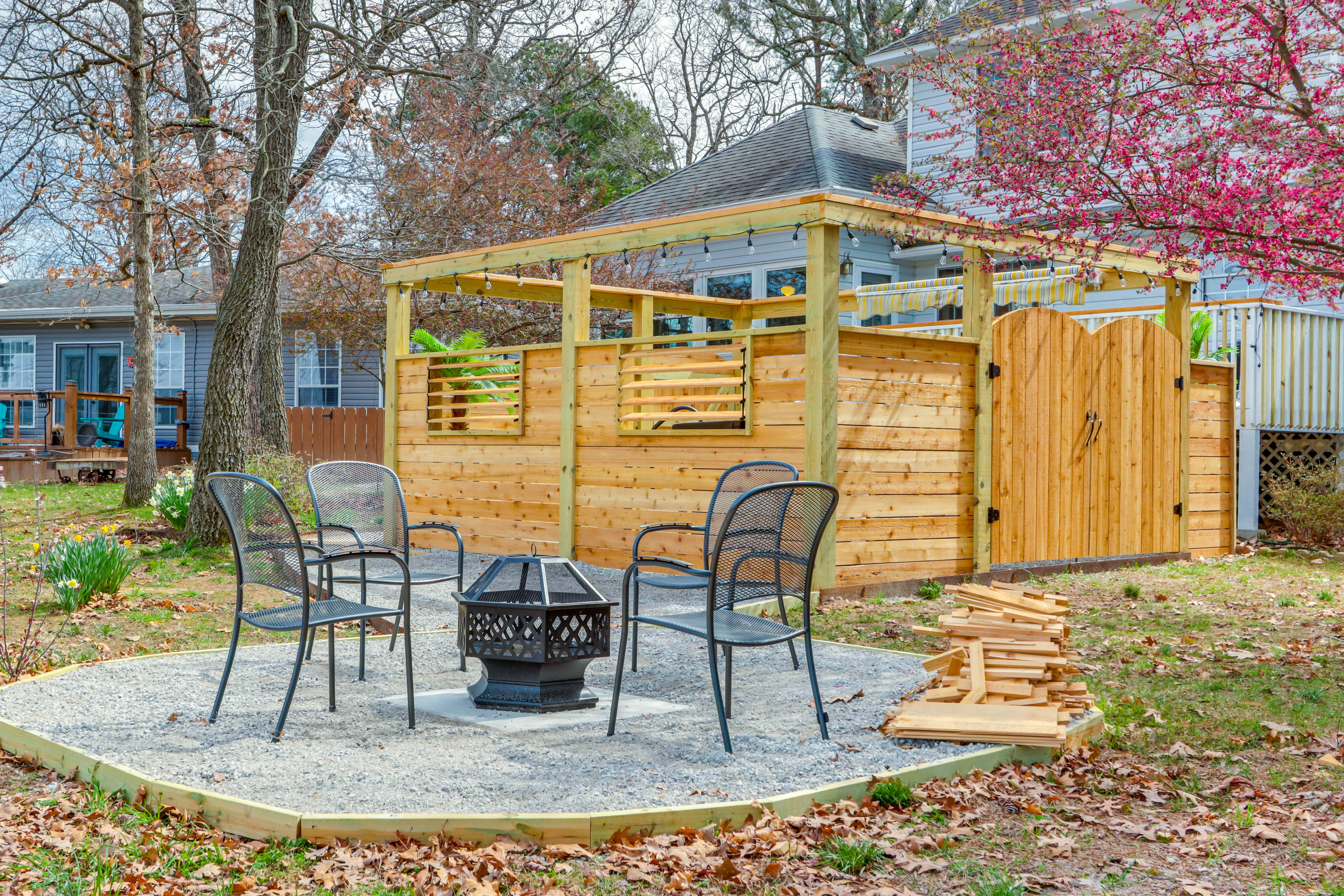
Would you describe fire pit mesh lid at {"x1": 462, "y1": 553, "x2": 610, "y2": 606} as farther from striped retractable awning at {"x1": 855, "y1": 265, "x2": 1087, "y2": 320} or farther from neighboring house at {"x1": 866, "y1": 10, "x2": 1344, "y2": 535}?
neighboring house at {"x1": 866, "y1": 10, "x2": 1344, "y2": 535}

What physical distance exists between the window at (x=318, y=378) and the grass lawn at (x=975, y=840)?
2074 cm

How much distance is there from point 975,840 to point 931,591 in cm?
522

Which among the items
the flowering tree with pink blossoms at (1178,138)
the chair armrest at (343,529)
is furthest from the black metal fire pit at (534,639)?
the flowering tree with pink blossoms at (1178,138)

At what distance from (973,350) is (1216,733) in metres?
4.66

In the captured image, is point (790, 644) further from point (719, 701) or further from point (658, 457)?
point (658, 457)

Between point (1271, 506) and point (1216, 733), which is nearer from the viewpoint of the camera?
point (1216, 733)

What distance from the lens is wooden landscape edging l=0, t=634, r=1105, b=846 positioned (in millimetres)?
3693

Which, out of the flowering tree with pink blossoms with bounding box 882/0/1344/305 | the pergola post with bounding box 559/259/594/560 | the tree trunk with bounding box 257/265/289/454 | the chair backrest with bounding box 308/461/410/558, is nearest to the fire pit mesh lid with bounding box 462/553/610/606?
the chair backrest with bounding box 308/461/410/558

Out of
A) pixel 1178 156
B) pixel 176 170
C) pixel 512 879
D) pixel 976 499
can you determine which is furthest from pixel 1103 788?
pixel 176 170

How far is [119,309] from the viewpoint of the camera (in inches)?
952

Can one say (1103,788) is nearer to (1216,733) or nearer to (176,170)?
(1216,733)

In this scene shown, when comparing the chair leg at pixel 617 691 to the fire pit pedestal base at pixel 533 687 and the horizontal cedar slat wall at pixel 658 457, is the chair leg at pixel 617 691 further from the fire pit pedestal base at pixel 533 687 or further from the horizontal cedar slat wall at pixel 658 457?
the horizontal cedar slat wall at pixel 658 457

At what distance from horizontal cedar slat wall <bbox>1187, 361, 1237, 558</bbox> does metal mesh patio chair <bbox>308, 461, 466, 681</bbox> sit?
7.97m

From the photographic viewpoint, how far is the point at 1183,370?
442 inches
